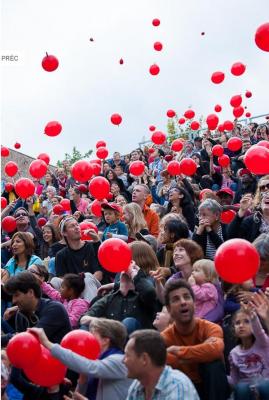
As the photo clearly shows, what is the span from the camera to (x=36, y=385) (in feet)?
16.3

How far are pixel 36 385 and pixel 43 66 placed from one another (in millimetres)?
5558

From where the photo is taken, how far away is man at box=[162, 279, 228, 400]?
450cm

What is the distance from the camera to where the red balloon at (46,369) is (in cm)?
444

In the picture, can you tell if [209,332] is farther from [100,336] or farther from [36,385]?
[36,385]

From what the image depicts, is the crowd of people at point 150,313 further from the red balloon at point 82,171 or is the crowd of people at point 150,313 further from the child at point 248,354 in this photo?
the red balloon at point 82,171

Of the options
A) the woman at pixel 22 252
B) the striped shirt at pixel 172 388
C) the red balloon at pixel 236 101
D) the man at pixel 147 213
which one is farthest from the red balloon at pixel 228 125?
the striped shirt at pixel 172 388

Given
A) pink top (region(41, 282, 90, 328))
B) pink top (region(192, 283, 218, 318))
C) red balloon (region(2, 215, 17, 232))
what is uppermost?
red balloon (region(2, 215, 17, 232))

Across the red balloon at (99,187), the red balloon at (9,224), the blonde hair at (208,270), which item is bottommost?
the blonde hair at (208,270)

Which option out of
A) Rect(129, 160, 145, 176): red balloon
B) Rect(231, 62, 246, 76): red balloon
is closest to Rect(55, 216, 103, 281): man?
Rect(129, 160, 145, 176): red balloon

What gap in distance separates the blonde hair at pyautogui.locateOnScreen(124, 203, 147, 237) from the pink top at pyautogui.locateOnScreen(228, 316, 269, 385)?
3288 millimetres

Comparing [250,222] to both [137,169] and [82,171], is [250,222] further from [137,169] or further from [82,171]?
[137,169]

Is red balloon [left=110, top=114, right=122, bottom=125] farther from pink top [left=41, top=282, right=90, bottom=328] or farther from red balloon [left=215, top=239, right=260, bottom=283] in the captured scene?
red balloon [left=215, top=239, right=260, bottom=283]

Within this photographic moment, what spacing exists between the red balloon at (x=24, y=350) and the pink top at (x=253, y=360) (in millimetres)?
1334

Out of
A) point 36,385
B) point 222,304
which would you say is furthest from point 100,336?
point 222,304
